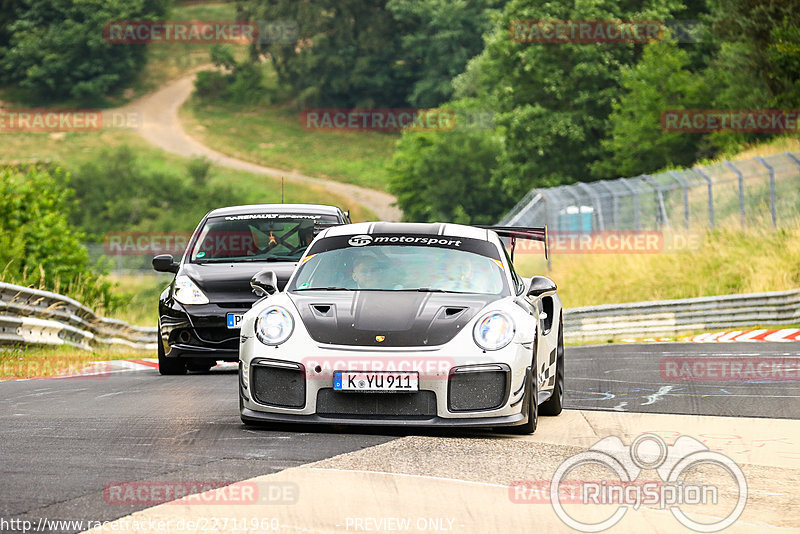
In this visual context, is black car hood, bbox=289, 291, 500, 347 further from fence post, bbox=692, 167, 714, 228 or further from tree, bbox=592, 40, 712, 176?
tree, bbox=592, 40, 712, 176

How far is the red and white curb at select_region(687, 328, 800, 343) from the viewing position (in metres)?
21.6

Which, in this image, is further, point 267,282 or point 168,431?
point 267,282

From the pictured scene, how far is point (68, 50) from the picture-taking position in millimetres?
126938

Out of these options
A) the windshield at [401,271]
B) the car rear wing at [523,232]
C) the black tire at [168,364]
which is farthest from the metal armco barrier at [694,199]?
the windshield at [401,271]

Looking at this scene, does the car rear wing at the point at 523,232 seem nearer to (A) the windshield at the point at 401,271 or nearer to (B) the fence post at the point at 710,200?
(A) the windshield at the point at 401,271

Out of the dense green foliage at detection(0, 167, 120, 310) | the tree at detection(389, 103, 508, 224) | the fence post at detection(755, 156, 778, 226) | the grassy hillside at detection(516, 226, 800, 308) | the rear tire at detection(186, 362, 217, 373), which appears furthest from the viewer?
the tree at detection(389, 103, 508, 224)

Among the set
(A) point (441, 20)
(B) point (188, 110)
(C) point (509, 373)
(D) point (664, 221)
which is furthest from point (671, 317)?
(B) point (188, 110)

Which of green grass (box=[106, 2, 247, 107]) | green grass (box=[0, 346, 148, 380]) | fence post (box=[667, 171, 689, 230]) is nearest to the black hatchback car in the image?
green grass (box=[0, 346, 148, 380])

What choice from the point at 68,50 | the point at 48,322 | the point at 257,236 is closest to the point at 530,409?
the point at 257,236

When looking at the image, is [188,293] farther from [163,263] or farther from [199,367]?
[199,367]

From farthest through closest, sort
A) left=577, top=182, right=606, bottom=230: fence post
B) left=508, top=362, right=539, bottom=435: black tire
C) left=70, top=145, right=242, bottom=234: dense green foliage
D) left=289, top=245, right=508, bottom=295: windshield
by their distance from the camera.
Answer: left=70, top=145, right=242, bottom=234: dense green foliage → left=577, top=182, right=606, bottom=230: fence post → left=289, top=245, right=508, bottom=295: windshield → left=508, top=362, right=539, bottom=435: black tire

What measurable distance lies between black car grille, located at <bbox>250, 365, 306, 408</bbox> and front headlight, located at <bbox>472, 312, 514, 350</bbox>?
1143mm

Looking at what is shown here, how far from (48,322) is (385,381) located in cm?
1005

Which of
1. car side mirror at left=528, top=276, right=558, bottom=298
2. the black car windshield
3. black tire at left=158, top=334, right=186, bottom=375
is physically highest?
the black car windshield
